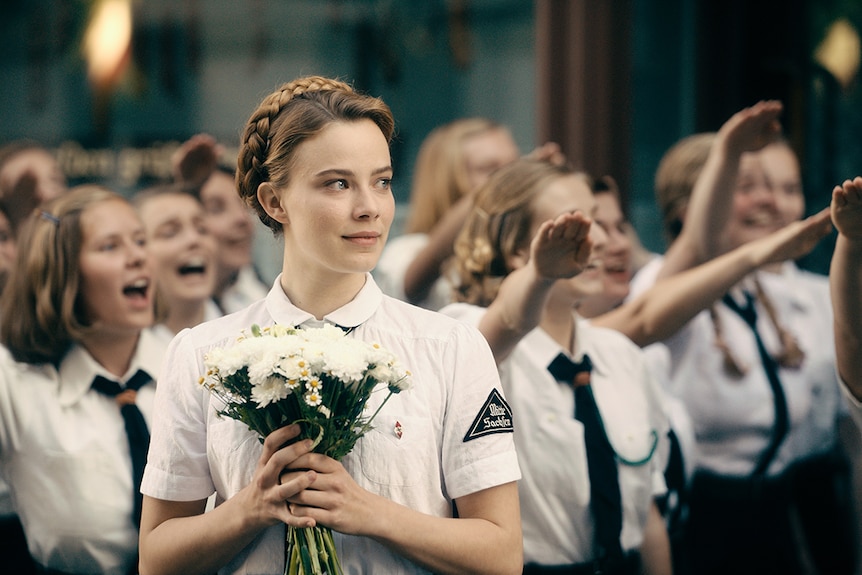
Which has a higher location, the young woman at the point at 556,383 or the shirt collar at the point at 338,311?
Answer: the shirt collar at the point at 338,311

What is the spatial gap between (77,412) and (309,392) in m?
1.43

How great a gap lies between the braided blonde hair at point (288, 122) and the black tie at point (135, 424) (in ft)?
3.47

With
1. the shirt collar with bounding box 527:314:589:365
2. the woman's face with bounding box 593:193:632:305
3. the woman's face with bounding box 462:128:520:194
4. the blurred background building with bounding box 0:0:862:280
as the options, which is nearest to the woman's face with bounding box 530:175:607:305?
the shirt collar with bounding box 527:314:589:365

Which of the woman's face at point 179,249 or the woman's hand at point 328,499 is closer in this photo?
the woman's hand at point 328,499

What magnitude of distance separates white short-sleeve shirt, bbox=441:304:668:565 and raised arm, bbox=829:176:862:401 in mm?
532

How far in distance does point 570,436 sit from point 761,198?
153 centimetres

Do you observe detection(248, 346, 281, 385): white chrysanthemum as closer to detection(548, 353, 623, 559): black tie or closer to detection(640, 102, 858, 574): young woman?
detection(548, 353, 623, 559): black tie

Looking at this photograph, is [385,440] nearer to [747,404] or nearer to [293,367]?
[293,367]

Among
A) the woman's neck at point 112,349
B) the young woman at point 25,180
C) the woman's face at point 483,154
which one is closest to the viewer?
the woman's neck at point 112,349

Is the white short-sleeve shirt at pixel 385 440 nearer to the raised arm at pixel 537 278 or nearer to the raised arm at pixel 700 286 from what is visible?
the raised arm at pixel 537 278

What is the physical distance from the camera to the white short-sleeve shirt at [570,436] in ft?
9.25

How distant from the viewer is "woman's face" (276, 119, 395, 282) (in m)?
1.98

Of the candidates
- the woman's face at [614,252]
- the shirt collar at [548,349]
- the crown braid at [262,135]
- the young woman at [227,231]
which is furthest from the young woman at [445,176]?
the crown braid at [262,135]

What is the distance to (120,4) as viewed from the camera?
251 inches
